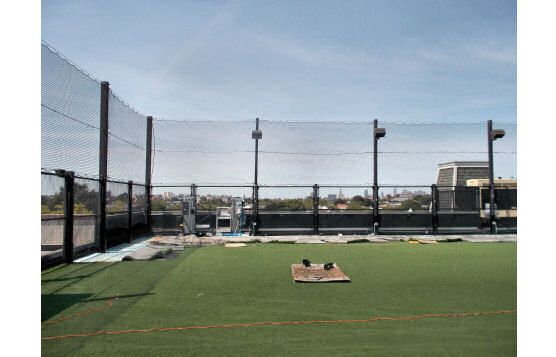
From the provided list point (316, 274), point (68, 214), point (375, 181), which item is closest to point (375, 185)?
point (375, 181)

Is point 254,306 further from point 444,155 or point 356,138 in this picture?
point 444,155

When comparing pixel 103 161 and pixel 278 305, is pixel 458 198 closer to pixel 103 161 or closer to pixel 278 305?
pixel 278 305

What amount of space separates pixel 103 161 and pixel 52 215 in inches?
89.3

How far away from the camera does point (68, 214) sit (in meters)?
7.19

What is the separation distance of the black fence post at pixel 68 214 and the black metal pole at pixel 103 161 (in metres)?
1.19

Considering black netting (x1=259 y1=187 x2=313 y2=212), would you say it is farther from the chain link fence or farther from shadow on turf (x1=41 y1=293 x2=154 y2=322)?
shadow on turf (x1=41 y1=293 x2=154 y2=322)

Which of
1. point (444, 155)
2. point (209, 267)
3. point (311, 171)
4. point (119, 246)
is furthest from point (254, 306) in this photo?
point (444, 155)

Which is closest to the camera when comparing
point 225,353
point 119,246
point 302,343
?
point 225,353

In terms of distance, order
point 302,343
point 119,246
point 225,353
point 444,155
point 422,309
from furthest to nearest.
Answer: point 444,155 → point 119,246 → point 422,309 → point 302,343 → point 225,353

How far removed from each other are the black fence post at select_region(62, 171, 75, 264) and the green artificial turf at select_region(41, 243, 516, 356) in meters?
0.37

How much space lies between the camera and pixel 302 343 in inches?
128

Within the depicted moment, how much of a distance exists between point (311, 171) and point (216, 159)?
3.47 m

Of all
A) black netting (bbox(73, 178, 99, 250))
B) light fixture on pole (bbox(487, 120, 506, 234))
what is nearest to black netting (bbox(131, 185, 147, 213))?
black netting (bbox(73, 178, 99, 250))

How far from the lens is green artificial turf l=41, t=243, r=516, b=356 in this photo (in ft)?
10.5
